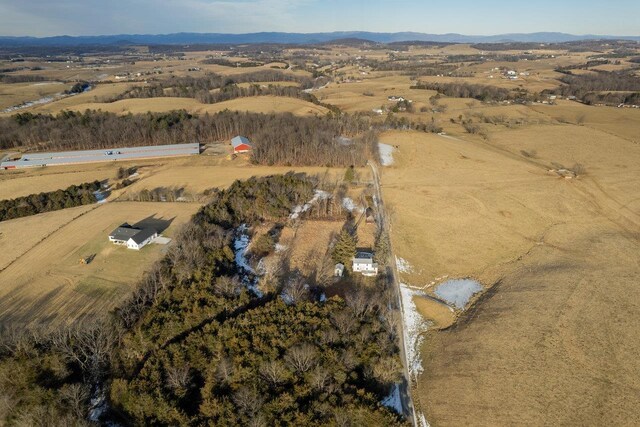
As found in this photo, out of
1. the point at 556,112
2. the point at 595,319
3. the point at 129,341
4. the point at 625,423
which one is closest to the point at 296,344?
the point at 129,341

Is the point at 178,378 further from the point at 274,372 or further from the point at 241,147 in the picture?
the point at 241,147

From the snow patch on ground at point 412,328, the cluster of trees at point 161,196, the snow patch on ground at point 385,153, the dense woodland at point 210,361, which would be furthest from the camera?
the snow patch on ground at point 385,153

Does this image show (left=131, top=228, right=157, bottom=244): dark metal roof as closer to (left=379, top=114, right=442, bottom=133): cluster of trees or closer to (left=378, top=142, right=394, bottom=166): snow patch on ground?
(left=378, top=142, right=394, bottom=166): snow patch on ground

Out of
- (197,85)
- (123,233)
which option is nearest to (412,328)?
(123,233)

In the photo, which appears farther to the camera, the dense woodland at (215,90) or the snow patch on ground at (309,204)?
the dense woodland at (215,90)

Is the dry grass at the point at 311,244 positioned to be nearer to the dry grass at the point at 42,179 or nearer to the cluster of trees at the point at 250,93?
the dry grass at the point at 42,179

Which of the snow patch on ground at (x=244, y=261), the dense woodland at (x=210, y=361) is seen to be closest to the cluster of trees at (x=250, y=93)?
the snow patch on ground at (x=244, y=261)
